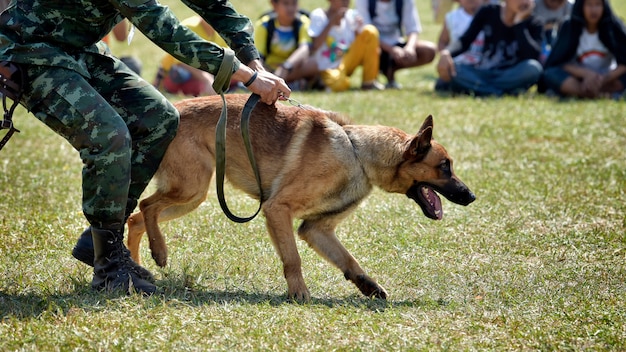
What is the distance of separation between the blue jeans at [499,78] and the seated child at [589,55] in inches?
11.5

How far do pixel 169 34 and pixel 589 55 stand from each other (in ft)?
30.1

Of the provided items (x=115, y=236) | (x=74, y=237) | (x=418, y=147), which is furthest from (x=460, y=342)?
(x=74, y=237)

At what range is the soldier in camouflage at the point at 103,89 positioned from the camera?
4.33 m

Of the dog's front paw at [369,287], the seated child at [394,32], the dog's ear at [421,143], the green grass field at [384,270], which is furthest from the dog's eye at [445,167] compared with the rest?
the seated child at [394,32]

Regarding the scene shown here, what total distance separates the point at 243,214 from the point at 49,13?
2.83m

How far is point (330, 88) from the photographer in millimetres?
12508

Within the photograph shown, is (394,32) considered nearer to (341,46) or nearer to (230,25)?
(341,46)

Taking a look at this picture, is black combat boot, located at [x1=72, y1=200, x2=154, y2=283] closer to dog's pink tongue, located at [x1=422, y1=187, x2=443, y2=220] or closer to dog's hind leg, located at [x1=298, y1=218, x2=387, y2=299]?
dog's hind leg, located at [x1=298, y1=218, x2=387, y2=299]

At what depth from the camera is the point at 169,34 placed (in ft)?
14.4

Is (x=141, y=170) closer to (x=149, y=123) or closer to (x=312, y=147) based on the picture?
(x=149, y=123)

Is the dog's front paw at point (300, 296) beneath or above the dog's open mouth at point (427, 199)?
beneath

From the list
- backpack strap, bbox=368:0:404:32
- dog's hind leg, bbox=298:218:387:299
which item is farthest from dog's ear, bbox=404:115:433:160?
backpack strap, bbox=368:0:404:32

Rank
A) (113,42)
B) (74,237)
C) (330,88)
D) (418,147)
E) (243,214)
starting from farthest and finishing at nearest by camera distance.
A: (113,42) → (330,88) → (243,214) → (74,237) → (418,147)

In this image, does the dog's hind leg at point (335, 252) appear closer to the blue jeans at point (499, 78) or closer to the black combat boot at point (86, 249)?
the black combat boot at point (86, 249)
